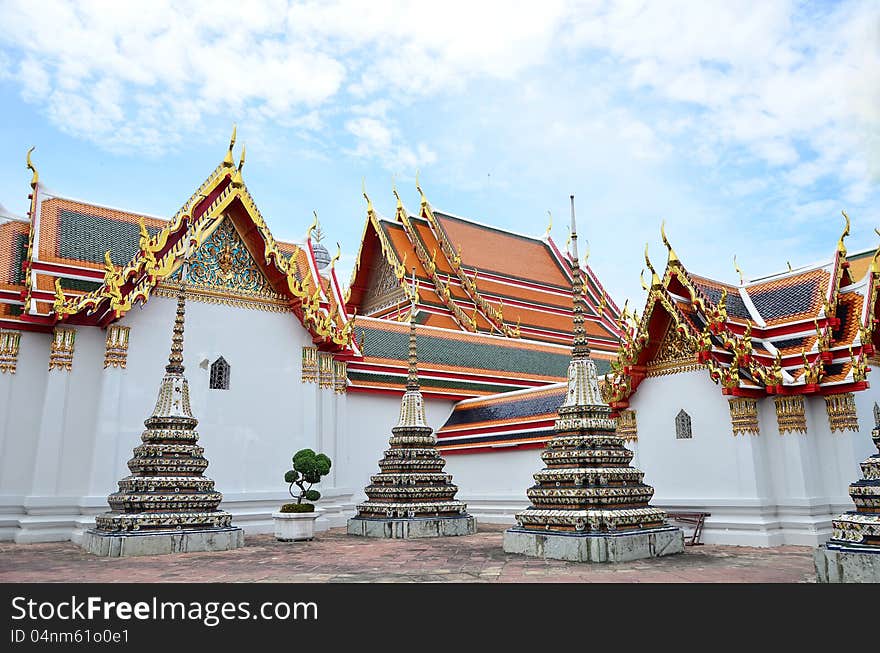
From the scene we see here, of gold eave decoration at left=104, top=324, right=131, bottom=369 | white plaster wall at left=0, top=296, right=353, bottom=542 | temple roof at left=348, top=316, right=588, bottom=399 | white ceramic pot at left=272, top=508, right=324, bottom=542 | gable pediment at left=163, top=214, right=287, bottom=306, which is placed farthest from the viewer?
temple roof at left=348, top=316, right=588, bottom=399

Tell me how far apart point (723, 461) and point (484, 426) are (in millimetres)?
6014

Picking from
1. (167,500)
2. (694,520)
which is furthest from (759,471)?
(167,500)

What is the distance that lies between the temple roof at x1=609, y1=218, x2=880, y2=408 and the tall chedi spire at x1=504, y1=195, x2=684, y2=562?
1978 mm

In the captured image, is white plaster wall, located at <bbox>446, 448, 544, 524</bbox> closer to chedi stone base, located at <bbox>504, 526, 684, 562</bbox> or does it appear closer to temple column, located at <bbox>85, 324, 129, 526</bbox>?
chedi stone base, located at <bbox>504, 526, 684, 562</bbox>

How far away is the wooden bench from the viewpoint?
8.46 metres

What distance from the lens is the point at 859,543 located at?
182 inches

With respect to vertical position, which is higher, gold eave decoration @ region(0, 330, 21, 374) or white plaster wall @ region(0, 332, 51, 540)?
gold eave decoration @ region(0, 330, 21, 374)

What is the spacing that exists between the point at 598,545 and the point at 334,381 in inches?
290

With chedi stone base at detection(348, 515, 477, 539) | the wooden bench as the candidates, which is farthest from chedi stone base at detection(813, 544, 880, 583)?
chedi stone base at detection(348, 515, 477, 539)

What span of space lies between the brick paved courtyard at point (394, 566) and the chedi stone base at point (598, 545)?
0.15m

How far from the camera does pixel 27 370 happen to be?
10.6 metres

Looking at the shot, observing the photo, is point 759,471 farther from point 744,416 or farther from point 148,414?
point 148,414

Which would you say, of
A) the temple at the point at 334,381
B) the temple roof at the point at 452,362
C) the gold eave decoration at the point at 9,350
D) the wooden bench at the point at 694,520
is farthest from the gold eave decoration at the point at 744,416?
the gold eave decoration at the point at 9,350
